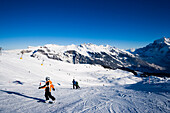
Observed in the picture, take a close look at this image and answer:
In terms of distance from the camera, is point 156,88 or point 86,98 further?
point 156,88

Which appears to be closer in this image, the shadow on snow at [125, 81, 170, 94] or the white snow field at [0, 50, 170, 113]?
the white snow field at [0, 50, 170, 113]

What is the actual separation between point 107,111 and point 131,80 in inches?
1598

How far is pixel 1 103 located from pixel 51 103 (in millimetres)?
2984

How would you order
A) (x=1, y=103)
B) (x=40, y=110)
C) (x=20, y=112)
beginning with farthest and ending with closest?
(x=1, y=103)
(x=40, y=110)
(x=20, y=112)

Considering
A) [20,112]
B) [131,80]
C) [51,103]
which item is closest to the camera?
[20,112]

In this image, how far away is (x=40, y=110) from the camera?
17.6ft

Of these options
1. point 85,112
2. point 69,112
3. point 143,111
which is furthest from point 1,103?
point 143,111

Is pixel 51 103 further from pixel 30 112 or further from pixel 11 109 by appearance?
pixel 11 109

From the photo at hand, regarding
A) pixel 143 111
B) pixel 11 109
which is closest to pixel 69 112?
pixel 11 109

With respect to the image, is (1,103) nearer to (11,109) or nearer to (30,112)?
(11,109)

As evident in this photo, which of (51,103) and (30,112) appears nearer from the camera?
(30,112)

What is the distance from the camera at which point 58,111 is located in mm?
5281

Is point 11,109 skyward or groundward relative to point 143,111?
skyward

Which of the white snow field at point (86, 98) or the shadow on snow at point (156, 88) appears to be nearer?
the white snow field at point (86, 98)
